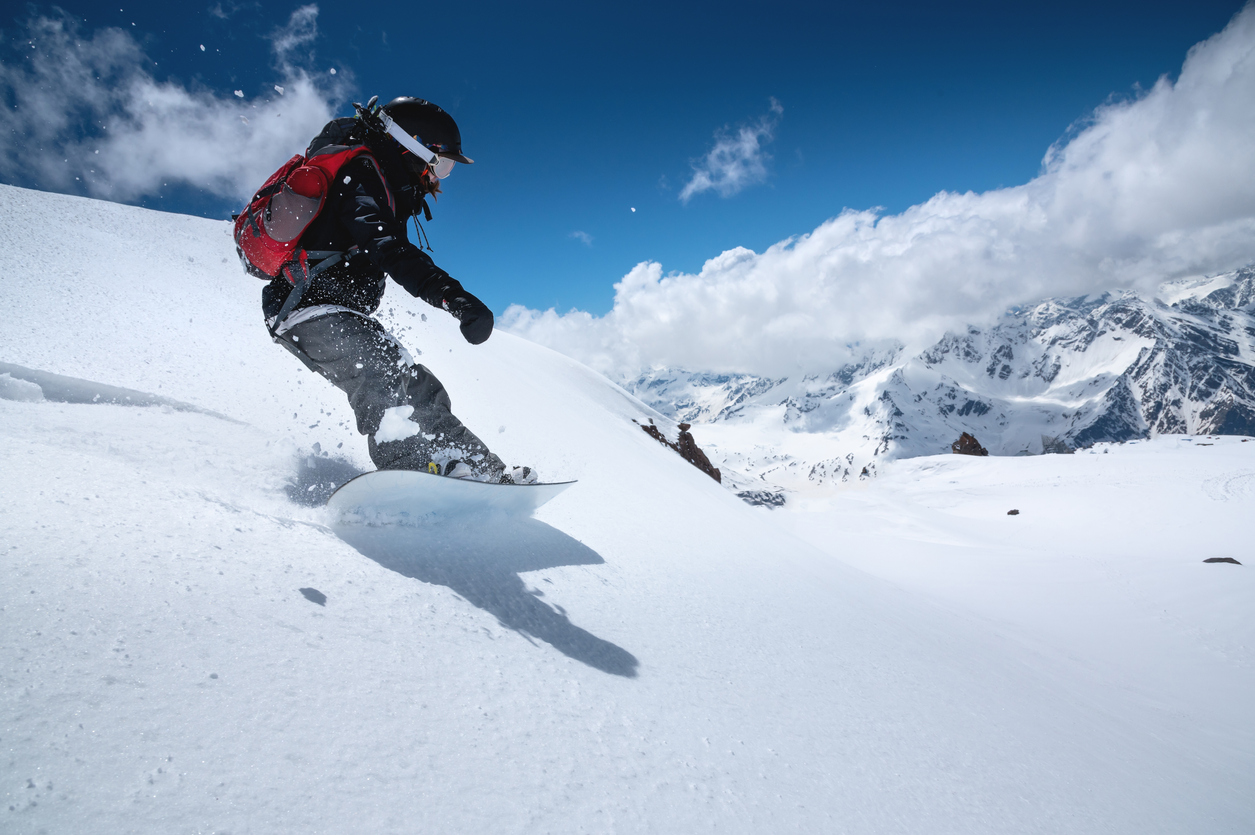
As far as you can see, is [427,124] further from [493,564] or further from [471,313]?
[493,564]

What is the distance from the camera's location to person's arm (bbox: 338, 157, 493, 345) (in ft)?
9.61

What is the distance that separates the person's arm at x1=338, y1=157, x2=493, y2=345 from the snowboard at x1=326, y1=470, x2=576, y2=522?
2.76 feet

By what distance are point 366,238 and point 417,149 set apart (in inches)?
34.3

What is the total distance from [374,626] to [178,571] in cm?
62

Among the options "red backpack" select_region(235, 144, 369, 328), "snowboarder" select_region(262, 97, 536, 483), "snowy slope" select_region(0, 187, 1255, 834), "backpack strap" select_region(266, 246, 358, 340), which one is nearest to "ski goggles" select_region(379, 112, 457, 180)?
→ "snowboarder" select_region(262, 97, 536, 483)

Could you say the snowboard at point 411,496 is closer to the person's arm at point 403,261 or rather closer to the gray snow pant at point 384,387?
the gray snow pant at point 384,387

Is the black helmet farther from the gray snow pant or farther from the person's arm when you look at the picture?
the gray snow pant

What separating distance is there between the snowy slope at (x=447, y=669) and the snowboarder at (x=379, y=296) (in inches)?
23.3

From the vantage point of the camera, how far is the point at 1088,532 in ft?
59.2

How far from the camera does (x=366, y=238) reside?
116 inches

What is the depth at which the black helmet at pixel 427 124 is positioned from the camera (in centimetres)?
345

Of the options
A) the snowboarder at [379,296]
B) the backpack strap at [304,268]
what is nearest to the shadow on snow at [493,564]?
the snowboarder at [379,296]

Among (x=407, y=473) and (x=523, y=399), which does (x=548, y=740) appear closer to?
(x=407, y=473)

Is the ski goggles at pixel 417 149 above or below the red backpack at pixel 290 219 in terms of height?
above
